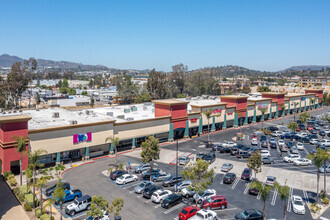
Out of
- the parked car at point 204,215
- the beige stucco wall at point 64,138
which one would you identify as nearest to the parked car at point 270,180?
the parked car at point 204,215

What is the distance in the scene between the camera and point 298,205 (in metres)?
31.7

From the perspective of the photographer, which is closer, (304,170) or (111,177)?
(111,177)

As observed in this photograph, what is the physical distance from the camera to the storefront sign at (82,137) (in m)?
47.2

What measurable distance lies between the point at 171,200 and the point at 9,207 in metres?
19.3

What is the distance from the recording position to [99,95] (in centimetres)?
15612

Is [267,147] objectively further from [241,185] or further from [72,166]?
[72,166]

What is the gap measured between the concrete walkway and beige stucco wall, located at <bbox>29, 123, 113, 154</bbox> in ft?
28.6

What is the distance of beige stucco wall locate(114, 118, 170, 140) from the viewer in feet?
177

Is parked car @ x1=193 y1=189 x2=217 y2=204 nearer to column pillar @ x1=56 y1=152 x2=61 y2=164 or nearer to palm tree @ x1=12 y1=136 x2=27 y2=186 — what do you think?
palm tree @ x1=12 y1=136 x2=27 y2=186

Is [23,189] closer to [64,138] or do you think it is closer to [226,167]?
[64,138]

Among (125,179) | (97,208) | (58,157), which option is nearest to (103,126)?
(58,157)

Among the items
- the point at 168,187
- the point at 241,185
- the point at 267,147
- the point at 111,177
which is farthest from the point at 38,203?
the point at 267,147

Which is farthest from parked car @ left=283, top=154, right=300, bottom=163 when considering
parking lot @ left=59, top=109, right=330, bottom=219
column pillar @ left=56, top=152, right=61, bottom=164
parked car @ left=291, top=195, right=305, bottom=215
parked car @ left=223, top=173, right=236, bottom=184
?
column pillar @ left=56, top=152, right=61, bottom=164

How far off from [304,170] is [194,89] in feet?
331
